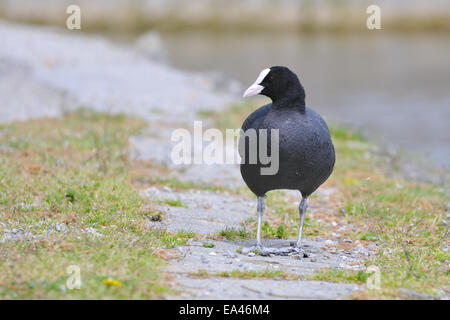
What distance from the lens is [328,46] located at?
42531mm

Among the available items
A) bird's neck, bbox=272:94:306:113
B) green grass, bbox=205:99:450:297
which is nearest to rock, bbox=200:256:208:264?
green grass, bbox=205:99:450:297

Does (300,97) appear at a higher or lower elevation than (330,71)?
lower

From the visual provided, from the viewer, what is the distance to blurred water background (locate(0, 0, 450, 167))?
924 inches

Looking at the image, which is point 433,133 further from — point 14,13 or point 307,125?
point 14,13

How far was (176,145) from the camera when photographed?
14828 mm

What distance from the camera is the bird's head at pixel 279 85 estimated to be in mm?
7613

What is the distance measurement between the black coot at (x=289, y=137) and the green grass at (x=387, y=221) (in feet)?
3.90

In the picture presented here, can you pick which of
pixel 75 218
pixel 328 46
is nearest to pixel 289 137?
pixel 75 218

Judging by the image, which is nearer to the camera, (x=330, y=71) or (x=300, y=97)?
(x=300, y=97)

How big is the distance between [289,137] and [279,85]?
68cm

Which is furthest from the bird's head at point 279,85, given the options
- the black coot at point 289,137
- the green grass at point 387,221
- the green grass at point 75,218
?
the green grass at point 75,218

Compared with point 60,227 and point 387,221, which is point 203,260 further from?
point 387,221
